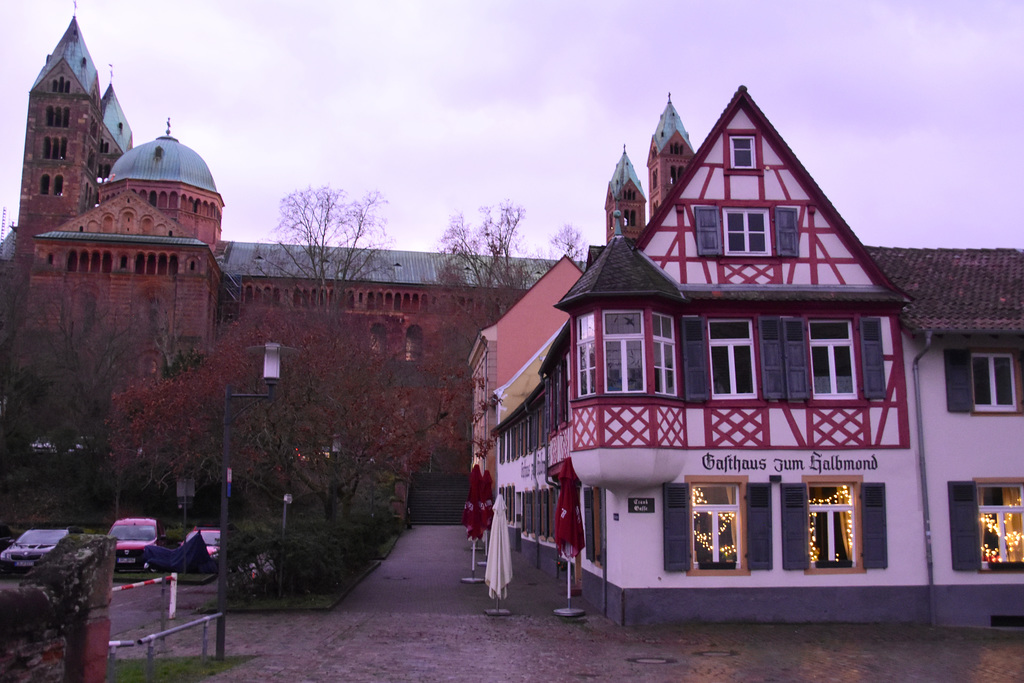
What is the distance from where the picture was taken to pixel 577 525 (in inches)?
709

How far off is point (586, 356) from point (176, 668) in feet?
28.7

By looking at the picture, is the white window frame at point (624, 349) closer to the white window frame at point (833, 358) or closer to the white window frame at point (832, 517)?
the white window frame at point (833, 358)

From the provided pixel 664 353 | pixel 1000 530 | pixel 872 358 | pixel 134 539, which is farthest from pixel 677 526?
pixel 134 539

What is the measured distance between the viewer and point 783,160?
18688 millimetres

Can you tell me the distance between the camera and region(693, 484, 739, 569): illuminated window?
17.2 m

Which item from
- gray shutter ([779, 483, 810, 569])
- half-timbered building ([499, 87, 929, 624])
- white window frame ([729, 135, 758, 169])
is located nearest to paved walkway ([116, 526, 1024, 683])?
half-timbered building ([499, 87, 929, 624])

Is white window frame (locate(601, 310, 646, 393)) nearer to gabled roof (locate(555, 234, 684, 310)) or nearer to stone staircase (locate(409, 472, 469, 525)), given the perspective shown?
gabled roof (locate(555, 234, 684, 310))

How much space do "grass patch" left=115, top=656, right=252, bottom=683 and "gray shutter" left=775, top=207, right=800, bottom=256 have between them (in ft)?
40.2

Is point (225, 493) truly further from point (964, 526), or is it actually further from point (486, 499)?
point (964, 526)

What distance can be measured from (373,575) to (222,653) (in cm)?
1375

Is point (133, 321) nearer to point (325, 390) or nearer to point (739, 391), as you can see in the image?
point (325, 390)

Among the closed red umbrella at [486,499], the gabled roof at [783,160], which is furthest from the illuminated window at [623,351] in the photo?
the closed red umbrella at [486,499]

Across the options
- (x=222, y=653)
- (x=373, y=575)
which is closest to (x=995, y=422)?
(x=222, y=653)

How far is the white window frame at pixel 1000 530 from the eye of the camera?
1759 cm
